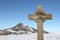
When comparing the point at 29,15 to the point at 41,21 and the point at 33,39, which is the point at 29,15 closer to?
the point at 41,21

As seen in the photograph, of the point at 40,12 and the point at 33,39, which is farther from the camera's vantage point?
the point at 33,39

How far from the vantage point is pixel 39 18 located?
15.1 ft

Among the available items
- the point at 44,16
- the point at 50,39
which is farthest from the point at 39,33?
the point at 50,39

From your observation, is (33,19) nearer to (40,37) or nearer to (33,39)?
(40,37)

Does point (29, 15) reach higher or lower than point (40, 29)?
higher

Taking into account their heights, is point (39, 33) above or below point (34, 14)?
below

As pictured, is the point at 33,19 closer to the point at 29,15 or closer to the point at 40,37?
the point at 29,15

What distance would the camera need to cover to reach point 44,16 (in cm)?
462

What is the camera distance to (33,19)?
4.68 meters

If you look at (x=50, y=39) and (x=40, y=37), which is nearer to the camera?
(x=40, y=37)

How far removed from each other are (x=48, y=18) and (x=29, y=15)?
418mm

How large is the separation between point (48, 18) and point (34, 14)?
1.02 ft

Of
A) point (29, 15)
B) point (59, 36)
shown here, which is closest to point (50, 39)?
point (59, 36)

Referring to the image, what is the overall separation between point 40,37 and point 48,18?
0.45m
